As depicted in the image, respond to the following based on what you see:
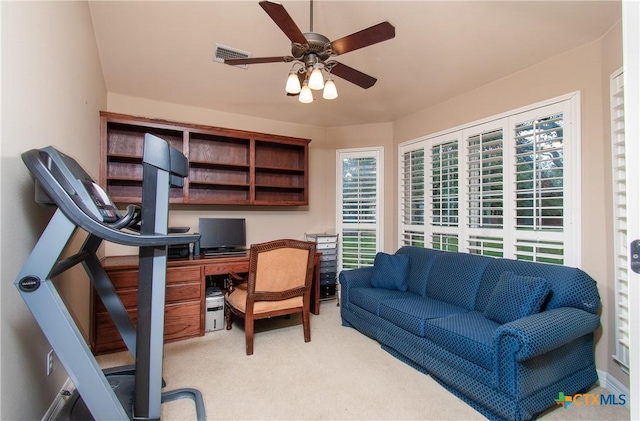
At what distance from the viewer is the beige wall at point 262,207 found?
3.51m

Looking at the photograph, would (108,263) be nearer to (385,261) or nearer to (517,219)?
(385,261)

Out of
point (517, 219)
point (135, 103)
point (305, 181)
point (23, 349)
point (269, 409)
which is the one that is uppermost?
point (135, 103)

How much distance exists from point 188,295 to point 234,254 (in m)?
0.68

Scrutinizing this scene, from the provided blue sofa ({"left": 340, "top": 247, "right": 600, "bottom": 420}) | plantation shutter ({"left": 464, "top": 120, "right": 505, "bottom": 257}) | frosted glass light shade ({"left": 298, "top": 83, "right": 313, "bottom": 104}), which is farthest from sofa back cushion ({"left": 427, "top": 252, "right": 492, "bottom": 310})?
frosted glass light shade ({"left": 298, "top": 83, "right": 313, "bottom": 104})

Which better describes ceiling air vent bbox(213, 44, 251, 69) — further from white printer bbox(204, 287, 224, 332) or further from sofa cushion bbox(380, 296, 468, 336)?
sofa cushion bbox(380, 296, 468, 336)

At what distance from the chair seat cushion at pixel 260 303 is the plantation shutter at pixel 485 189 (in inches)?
77.2

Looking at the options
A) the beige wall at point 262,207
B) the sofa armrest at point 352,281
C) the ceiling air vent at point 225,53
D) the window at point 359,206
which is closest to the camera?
the ceiling air vent at point 225,53

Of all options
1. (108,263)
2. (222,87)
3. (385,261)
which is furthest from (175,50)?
(385,261)

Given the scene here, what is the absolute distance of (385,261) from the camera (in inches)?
135

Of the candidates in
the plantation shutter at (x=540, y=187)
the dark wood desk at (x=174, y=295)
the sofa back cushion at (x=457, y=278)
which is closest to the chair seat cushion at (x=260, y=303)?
the dark wood desk at (x=174, y=295)

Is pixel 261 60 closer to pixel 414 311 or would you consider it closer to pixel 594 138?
pixel 414 311

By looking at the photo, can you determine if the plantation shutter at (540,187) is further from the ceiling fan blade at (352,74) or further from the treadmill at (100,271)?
the treadmill at (100,271)

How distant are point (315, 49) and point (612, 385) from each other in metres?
3.09

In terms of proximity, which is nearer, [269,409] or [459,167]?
[269,409]
